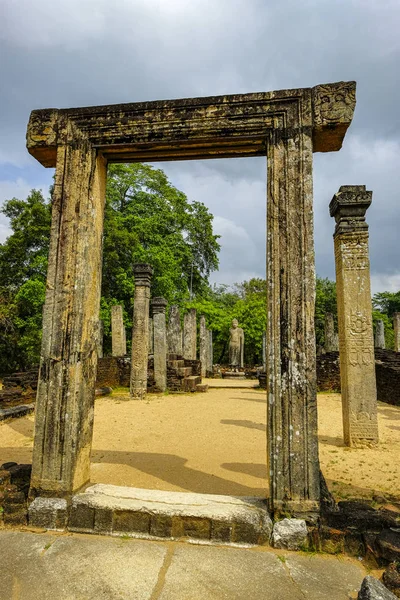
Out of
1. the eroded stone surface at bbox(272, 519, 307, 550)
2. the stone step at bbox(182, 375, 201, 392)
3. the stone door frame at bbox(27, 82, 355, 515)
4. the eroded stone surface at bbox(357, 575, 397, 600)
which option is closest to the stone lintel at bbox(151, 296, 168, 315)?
the stone step at bbox(182, 375, 201, 392)

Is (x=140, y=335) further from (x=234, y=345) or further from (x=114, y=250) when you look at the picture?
→ (x=234, y=345)

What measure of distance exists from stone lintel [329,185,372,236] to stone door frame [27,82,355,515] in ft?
11.4

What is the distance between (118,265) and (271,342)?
20313 millimetres

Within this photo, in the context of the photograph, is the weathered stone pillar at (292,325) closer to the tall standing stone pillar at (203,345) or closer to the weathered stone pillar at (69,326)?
the weathered stone pillar at (69,326)

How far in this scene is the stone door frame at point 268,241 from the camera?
275 centimetres

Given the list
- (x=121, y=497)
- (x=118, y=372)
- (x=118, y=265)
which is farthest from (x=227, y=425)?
(x=118, y=265)

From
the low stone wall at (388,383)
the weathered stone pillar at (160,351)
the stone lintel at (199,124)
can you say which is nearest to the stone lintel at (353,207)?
the stone lintel at (199,124)

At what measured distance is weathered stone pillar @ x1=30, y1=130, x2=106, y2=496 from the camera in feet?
9.78

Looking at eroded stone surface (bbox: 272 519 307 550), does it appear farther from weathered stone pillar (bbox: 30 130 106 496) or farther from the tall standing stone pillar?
the tall standing stone pillar

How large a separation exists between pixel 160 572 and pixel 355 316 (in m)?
5.09

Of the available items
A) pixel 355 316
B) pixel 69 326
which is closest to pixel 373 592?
pixel 69 326

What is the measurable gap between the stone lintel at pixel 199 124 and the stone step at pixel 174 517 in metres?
2.95

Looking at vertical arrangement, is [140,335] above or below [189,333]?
below

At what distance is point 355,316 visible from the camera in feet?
20.4
